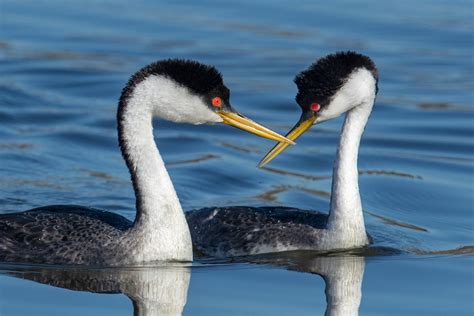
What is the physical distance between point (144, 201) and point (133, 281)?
2.13 feet

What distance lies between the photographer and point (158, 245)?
11539 millimetres

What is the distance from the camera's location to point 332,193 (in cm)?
1247

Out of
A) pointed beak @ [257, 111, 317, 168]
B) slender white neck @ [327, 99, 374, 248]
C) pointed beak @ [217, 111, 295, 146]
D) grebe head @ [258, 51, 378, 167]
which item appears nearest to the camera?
pointed beak @ [217, 111, 295, 146]

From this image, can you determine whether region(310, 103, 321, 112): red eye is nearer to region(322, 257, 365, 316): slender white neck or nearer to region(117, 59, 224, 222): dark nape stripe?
region(117, 59, 224, 222): dark nape stripe

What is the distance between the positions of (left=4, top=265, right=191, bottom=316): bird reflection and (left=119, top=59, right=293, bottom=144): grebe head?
1.27 m

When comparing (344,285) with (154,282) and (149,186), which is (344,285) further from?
(149,186)

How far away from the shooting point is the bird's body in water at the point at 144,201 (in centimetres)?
1130

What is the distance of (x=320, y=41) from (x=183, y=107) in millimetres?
11290

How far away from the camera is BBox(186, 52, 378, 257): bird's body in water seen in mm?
12266

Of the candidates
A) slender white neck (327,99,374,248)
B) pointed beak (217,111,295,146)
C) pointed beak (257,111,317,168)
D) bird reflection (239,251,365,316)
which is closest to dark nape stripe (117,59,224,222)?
pointed beak (217,111,295,146)

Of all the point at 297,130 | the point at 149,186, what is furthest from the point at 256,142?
the point at 149,186

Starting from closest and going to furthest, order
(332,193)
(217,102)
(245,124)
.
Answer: (217,102) < (245,124) < (332,193)

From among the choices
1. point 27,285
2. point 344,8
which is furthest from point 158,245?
point 344,8

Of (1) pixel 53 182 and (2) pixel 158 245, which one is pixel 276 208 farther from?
(1) pixel 53 182
